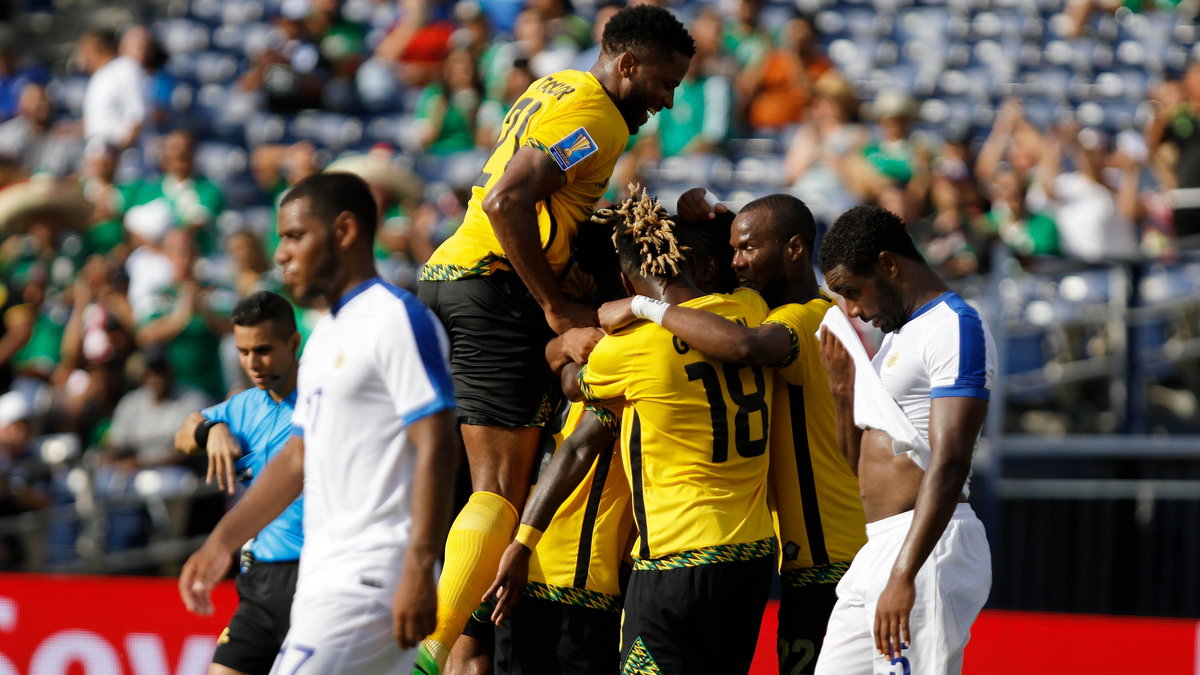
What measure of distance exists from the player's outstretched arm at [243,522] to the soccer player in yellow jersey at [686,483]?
1158 millimetres

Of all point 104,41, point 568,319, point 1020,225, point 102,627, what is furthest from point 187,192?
point 568,319

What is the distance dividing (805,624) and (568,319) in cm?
139

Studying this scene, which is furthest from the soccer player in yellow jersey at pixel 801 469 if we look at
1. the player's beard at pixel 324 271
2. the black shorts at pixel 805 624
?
the player's beard at pixel 324 271

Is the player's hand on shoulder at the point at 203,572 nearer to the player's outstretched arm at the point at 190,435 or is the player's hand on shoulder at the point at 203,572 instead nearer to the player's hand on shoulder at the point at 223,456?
the player's hand on shoulder at the point at 223,456

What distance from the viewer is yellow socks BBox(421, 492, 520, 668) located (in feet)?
18.1

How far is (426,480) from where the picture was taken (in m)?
4.17

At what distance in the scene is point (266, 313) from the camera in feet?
20.0

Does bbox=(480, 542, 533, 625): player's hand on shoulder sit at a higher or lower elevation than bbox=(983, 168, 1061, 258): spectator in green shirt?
lower

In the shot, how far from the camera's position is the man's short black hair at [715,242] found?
5.63m

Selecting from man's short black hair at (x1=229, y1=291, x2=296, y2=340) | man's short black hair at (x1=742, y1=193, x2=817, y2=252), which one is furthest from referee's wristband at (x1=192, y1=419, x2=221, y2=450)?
man's short black hair at (x1=742, y1=193, x2=817, y2=252)

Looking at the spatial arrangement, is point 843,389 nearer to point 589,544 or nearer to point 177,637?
point 589,544

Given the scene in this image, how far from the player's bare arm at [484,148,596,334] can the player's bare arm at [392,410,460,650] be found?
4.49 feet

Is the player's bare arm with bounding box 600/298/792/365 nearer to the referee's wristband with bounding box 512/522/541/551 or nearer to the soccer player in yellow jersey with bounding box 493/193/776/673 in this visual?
the soccer player in yellow jersey with bounding box 493/193/776/673

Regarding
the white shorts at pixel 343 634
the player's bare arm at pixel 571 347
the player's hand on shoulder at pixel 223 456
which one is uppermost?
the player's bare arm at pixel 571 347
